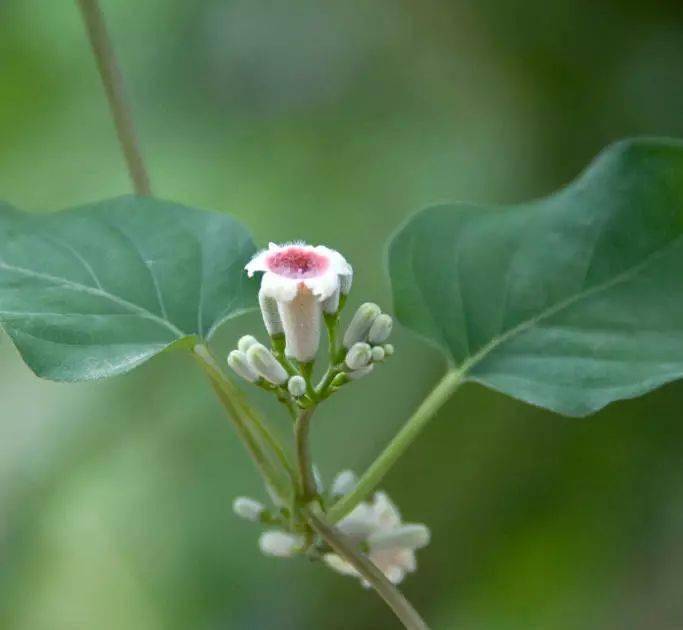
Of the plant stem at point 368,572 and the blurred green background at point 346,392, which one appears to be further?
the blurred green background at point 346,392

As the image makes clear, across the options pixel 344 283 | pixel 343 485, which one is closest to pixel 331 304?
pixel 344 283

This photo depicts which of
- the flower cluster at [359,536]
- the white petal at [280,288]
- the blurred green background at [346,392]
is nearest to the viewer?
the white petal at [280,288]

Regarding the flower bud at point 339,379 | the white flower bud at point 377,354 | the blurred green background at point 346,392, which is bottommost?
the blurred green background at point 346,392

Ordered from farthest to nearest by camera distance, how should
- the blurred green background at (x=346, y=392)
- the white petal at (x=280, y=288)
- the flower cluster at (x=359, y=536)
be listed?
the blurred green background at (x=346, y=392)
the flower cluster at (x=359, y=536)
the white petal at (x=280, y=288)

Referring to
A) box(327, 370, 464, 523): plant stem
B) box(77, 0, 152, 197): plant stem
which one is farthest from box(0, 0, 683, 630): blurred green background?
box(327, 370, 464, 523): plant stem

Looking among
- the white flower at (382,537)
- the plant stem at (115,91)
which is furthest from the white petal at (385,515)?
the plant stem at (115,91)

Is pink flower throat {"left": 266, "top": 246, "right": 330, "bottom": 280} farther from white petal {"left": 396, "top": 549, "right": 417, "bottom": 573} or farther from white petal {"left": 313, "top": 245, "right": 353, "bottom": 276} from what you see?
white petal {"left": 396, "top": 549, "right": 417, "bottom": 573}

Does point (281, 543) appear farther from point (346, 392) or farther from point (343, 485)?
point (346, 392)

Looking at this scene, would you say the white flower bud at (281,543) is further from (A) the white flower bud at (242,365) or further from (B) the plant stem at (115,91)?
(B) the plant stem at (115,91)

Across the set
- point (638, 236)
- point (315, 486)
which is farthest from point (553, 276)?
point (315, 486)
